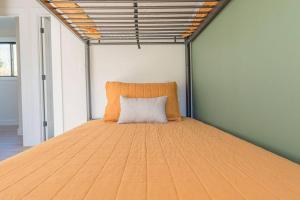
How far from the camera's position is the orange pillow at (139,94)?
2188 mm

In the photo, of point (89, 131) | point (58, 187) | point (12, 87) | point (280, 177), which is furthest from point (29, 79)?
point (280, 177)

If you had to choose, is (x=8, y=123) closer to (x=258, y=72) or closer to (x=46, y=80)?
(x=46, y=80)

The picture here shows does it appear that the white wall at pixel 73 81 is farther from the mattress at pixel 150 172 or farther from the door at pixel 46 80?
the mattress at pixel 150 172

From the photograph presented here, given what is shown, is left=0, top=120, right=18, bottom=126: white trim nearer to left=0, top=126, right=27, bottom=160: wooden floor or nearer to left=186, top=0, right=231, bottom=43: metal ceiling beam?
left=0, top=126, right=27, bottom=160: wooden floor

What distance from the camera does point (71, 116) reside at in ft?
8.58

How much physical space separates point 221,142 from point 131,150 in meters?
0.41

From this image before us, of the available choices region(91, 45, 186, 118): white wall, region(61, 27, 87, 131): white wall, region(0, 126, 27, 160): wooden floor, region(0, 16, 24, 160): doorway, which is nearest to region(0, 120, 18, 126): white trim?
region(0, 16, 24, 160): doorway

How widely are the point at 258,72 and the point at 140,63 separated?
1.41 m

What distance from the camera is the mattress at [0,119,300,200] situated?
63 centimetres

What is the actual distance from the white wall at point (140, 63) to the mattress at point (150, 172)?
1307 mm

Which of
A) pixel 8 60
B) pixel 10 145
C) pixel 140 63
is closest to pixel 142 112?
pixel 140 63

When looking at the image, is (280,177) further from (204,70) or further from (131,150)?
(204,70)

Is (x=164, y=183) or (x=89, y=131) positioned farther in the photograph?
(x=89, y=131)

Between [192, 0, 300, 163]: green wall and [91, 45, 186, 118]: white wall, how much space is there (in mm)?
510
